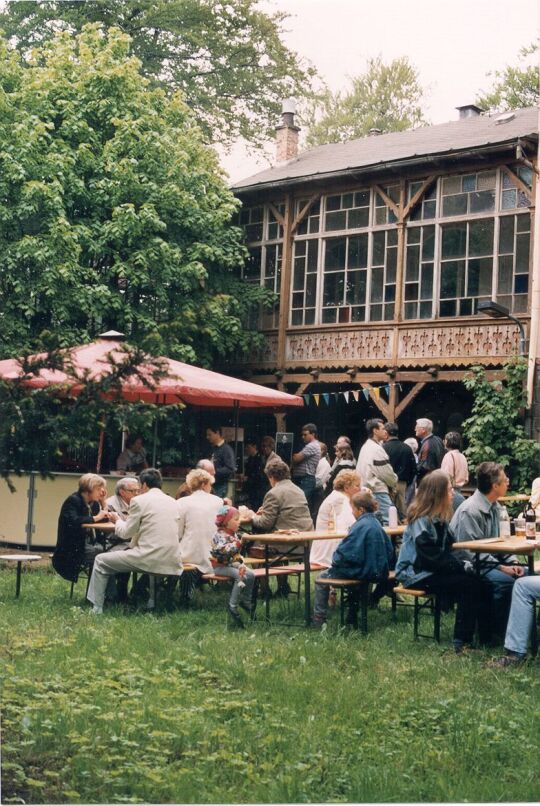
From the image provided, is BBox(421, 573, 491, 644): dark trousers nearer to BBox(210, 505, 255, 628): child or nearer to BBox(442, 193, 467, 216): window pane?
BBox(210, 505, 255, 628): child

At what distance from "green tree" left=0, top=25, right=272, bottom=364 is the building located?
973mm

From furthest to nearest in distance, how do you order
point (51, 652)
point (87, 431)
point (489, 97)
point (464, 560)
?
point (489, 97)
point (464, 560)
point (51, 652)
point (87, 431)

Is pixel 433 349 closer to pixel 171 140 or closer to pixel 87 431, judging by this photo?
pixel 171 140

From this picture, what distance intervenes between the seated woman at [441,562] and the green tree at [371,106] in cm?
309

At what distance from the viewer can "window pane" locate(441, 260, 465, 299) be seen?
18.1m

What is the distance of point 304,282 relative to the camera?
20594 millimetres

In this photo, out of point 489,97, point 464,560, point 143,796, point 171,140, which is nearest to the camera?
point 143,796

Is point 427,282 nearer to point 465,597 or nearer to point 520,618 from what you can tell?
point 465,597

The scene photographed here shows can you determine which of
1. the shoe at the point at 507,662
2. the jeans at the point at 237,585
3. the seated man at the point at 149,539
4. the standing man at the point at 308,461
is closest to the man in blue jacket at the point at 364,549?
the jeans at the point at 237,585

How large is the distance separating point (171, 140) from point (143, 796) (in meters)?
15.0

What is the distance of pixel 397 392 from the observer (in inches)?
730

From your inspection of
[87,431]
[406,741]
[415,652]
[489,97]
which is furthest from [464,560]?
[489,97]

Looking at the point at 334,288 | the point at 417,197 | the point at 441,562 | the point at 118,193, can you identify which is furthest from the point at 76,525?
the point at 334,288

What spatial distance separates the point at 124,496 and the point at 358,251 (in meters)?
11.4
